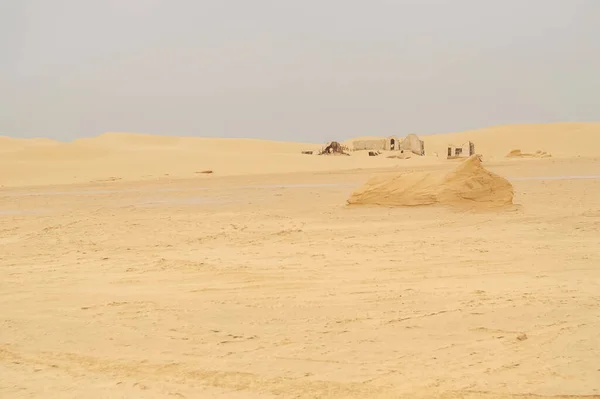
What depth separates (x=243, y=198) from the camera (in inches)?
573

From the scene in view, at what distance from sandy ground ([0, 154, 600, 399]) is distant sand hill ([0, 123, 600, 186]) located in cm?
1756

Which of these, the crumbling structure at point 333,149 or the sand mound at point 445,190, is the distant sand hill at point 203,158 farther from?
the sand mound at point 445,190

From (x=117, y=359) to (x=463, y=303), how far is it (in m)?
2.51

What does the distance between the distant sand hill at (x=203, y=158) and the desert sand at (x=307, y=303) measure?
16.8m

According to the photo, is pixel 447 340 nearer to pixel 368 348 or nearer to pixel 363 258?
pixel 368 348

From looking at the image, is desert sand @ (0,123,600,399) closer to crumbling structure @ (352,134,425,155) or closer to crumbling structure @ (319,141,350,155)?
crumbling structure @ (319,141,350,155)

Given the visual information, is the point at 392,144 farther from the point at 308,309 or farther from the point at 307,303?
the point at 308,309

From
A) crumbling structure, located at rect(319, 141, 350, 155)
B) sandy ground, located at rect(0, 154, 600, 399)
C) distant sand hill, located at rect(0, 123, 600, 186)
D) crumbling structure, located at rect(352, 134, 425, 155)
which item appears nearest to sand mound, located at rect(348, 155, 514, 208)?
sandy ground, located at rect(0, 154, 600, 399)

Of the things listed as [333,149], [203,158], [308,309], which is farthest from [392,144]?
[308,309]

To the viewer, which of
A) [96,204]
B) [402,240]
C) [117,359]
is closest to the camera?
[117,359]

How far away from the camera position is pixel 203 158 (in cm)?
3509

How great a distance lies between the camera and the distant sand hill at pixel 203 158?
28.6 meters

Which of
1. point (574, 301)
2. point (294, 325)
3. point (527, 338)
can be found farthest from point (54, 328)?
point (574, 301)

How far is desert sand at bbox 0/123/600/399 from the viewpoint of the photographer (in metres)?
3.65
